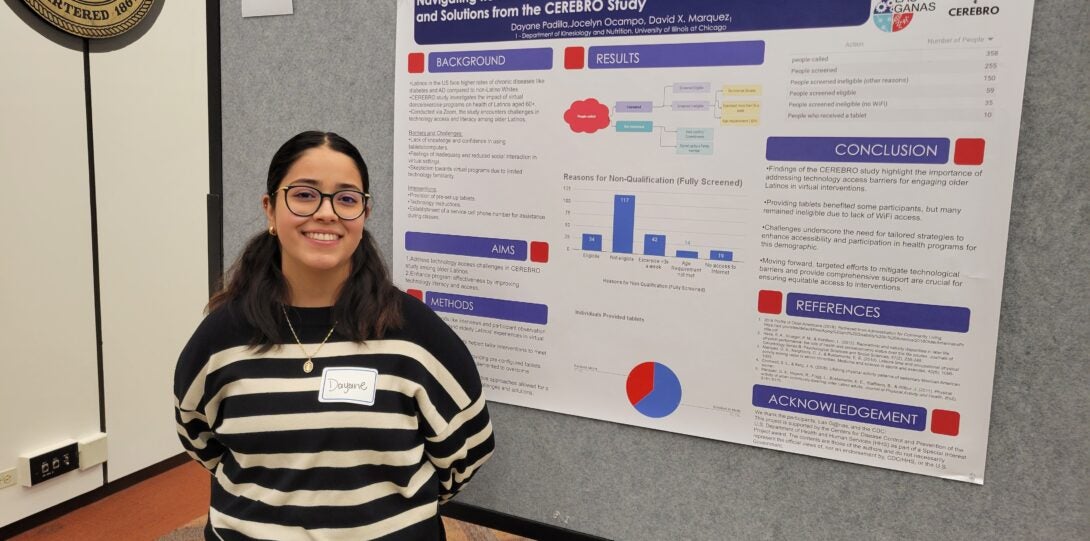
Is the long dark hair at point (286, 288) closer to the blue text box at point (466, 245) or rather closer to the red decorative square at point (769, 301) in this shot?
the blue text box at point (466, 245)

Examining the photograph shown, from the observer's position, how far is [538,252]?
1.11m

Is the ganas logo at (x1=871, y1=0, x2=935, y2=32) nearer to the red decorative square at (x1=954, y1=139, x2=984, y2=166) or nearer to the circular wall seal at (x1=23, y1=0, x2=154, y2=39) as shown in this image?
the red decorative square at (x1=954, y1=139, x2=984, y2=166)

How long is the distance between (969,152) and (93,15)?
2.20 meters

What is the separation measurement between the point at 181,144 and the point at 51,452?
1035mm

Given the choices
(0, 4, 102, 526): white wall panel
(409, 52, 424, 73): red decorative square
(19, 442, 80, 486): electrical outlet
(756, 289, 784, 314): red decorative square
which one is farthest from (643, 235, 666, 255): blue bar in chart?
(19, 442, 80, 486): electrical outlet

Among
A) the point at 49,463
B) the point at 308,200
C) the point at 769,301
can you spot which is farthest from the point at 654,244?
the point at 49,463

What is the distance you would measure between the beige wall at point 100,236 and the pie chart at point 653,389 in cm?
172

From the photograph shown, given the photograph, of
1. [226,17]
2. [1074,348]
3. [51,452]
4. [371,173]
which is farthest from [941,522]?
[51,452]

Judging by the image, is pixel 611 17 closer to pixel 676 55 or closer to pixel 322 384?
pixel 676 55

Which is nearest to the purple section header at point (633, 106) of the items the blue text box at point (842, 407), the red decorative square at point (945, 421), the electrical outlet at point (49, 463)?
the blue text box at point (842, 407)

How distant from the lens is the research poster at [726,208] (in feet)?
2.91

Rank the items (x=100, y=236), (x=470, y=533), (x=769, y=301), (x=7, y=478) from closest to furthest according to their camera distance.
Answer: (x=769, y=301)
(x=470, y=533)
(x=7, y=478)
(x=100, y=236)

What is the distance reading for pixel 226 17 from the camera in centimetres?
126

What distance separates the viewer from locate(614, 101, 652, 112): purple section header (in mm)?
1021
